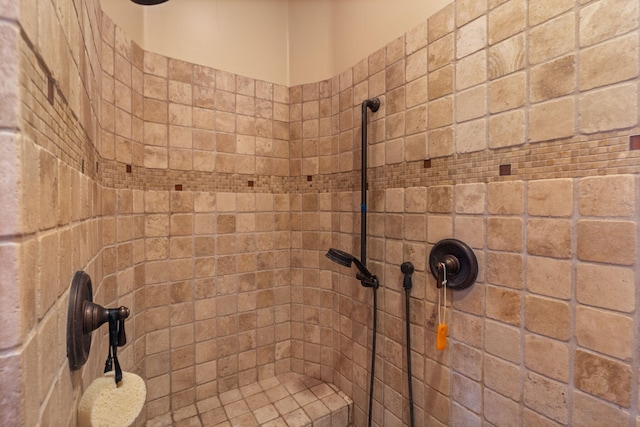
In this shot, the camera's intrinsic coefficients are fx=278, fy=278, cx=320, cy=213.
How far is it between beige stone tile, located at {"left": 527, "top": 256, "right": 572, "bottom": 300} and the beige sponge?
0.90 meters

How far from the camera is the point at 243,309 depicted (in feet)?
4.53

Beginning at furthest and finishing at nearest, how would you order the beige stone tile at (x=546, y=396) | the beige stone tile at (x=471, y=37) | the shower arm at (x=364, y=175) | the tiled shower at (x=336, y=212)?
→ the shower arm at (x=364, y=175) < the beige stone tile at (x=471, y=37) < the beige stone tile at (x=546, y=396) < the tiled shower at (x=336, y=212)

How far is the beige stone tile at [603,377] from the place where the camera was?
593mm

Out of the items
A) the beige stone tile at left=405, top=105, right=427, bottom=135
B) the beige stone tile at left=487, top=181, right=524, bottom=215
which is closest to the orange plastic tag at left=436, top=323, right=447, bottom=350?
the beige stone tile at left=487, top=181, right=524, bottom=215

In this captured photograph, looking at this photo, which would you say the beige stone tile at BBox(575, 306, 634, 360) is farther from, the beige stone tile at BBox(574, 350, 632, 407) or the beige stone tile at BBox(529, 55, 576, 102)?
the beige stone tile at BBox(529, 55, 576, 102)

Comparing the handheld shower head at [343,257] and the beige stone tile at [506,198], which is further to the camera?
the handheld shower head at [343,257]

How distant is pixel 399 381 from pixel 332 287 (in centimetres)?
Answer: 49

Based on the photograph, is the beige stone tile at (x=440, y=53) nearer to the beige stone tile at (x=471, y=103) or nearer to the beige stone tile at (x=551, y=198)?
the beige stone tile at (x=471, y=103)

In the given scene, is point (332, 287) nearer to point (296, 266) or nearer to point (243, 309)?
point (296, 266)

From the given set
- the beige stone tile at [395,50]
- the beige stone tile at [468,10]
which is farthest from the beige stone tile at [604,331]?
the beige stone tile at [395,50]

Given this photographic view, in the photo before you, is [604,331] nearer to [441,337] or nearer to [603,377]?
[603,377]

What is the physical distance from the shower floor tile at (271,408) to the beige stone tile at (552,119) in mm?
1294

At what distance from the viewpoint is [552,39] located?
2.22 ft

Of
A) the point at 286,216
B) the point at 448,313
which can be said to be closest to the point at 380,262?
the point at 448,313
